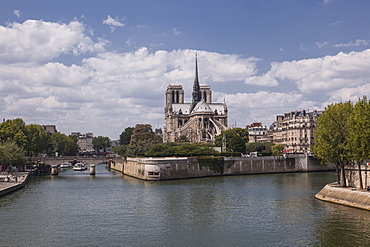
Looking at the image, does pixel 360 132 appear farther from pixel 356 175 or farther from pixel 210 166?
pixel 210 166

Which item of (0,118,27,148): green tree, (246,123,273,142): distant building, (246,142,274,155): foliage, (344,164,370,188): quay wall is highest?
(246,123,273,142): distant building

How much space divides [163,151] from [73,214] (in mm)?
62797

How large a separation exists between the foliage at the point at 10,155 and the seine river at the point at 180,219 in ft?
55.0

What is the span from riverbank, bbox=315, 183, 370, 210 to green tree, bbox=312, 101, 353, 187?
9.52ft

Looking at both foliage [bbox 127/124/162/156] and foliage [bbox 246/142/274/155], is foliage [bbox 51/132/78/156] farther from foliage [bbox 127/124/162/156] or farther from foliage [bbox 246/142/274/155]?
foliage [bbox 246/142/274/155]

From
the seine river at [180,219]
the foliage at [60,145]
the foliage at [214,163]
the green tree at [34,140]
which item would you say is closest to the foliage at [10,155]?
the seine river at [180,219]

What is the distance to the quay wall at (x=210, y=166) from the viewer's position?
80.1 m

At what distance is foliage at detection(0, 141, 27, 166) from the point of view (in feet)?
246

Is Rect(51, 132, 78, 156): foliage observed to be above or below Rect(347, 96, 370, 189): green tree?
above

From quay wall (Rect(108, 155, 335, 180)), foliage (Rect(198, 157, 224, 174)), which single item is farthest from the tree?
foliage (Rect(198, 157, 224, 174))

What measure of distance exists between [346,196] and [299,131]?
8174cm

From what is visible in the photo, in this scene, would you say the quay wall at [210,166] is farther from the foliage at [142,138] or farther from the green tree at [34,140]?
the foliage at [142,138]

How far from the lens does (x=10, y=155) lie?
79.9m

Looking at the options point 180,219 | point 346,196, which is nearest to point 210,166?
point 346,196
